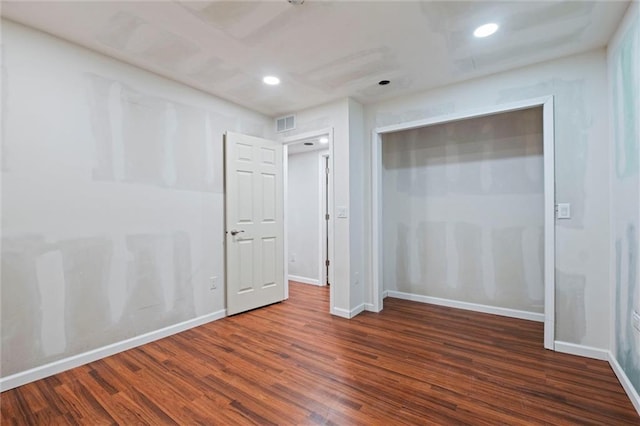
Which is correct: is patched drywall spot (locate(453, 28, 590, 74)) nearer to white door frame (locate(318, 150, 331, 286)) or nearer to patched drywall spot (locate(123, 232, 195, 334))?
white door frame (locate(318, 150, 331, 286))

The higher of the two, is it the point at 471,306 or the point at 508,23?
the point at 508,23

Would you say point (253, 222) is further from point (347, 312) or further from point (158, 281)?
point (347, 312)

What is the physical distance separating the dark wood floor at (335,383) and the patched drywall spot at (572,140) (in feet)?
4.12

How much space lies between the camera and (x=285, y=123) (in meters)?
3.86

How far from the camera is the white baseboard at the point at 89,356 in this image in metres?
2.01

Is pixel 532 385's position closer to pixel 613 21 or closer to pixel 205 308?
pixel 613 21

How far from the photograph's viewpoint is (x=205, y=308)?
316 cm

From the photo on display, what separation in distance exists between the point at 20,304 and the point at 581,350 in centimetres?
427

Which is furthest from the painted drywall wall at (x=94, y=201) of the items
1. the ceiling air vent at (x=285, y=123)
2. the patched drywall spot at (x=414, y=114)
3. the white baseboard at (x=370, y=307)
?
the patched drywall spot at (x=414, y=114)

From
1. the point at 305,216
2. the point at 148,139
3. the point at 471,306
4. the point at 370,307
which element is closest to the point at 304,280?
the point at 305,216

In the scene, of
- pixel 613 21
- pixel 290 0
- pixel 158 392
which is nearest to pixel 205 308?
pixel 158 392

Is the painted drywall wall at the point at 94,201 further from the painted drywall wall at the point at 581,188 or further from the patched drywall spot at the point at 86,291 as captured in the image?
the painted drywall wall at the point at 581,188

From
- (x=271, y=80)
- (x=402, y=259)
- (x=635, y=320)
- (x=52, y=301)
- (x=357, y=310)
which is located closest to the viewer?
(x=635, y=320)

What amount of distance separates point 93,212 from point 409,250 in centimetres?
350
